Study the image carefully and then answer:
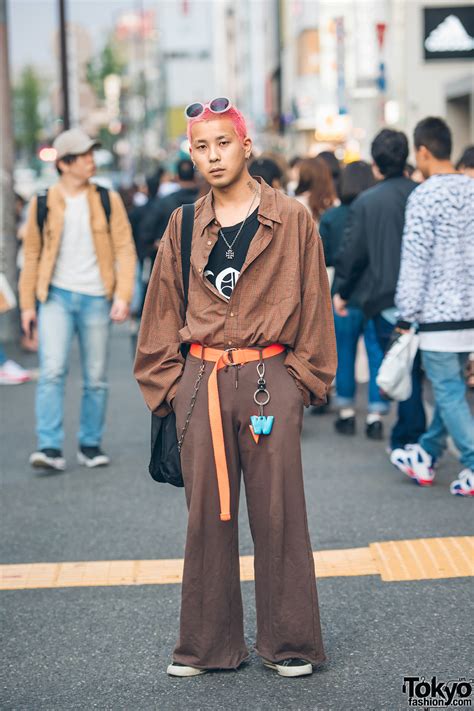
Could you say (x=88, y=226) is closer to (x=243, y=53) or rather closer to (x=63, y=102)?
(x=63, y=102)

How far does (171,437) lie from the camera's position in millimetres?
4438

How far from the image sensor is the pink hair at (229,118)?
421cm

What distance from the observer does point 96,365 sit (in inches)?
316

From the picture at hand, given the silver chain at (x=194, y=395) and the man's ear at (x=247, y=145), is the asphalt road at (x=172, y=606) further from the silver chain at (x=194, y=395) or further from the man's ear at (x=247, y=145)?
the man's ear at (x=247, y=145)

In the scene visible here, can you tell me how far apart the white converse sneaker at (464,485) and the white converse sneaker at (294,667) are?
2.76 meters

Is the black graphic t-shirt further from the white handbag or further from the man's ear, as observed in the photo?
the white handbag

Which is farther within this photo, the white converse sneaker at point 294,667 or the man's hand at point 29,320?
the man's hand at point 29,320

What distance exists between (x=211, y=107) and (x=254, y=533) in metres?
1.42

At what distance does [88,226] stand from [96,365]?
859 mm

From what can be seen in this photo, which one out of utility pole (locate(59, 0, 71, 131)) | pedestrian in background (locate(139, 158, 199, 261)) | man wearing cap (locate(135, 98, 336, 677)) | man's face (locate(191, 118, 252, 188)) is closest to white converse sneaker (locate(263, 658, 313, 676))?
man wearing cap (locate(135, 98, 336, 677))

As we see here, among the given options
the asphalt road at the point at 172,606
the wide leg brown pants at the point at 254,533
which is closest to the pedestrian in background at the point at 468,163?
the asphalt road at the point at 172,606

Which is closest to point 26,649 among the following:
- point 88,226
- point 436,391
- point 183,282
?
point 183,282

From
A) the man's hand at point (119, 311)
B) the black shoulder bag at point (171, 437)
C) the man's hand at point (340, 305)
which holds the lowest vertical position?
the man's hand at point (340, 305)

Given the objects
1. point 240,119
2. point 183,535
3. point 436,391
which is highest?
point 240,119
